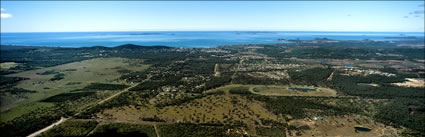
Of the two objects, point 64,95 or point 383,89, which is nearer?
point 64,95

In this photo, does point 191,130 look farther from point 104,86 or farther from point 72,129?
point 104,86

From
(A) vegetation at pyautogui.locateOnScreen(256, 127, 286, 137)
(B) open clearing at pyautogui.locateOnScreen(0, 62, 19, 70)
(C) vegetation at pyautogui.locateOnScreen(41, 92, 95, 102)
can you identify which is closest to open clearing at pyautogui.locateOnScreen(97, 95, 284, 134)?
(A) vegetation at pyautogui.locateOnScreen(256, 127, 286, 137)

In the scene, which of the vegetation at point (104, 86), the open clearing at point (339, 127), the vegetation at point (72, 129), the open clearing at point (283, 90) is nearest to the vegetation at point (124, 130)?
the vegetation at point (72, 129)

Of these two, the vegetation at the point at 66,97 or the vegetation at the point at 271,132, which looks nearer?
the vegetation at the point at 271,132

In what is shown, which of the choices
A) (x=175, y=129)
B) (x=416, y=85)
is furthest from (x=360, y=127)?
(x=416, y=85)

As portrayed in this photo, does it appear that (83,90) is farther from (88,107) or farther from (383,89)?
(383,89)

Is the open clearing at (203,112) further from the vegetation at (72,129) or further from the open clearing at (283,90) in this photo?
the open clearing at (283,90)

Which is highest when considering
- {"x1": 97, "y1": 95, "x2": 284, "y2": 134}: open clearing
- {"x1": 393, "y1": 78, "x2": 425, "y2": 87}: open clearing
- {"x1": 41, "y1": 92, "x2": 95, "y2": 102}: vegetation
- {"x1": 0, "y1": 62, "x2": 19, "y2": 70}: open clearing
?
{"x1": 0, "y1": 62, "x2": 19, "y2": 70}: open clearing

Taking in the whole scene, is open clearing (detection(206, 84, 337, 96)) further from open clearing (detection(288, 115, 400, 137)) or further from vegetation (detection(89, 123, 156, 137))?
vegetation (detection(89, 123, 156, 137))
